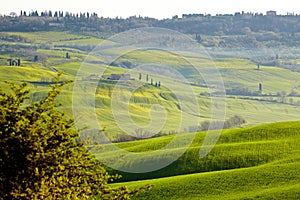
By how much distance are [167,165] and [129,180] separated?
5792mm

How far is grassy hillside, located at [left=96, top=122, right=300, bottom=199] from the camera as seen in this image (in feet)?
159

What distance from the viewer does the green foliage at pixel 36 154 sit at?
16.6m

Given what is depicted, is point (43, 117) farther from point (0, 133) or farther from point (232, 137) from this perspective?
point (232, 137)

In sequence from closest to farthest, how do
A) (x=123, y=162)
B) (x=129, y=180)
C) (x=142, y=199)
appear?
1. (x=142, y=199)
2. (x=129, y=180)
3. (x=123, y=162)

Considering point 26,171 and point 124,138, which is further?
point 124,138

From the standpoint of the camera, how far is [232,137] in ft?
247

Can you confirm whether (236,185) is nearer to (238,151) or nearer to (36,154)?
(238,151)

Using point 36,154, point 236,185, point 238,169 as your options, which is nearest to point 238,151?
point 238,169

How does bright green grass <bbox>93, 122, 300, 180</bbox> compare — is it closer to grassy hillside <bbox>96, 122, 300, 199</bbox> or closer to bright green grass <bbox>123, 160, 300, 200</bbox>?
grassy hillside <bbox>96, 122, 300, 199</bbox>

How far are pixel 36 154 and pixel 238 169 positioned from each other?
137 ft

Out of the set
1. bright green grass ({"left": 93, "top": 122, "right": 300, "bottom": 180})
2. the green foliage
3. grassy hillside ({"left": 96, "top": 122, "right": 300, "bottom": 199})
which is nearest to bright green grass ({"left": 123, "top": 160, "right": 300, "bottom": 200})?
grassy hillside ({"left": 96, "top": 122, "right": 300, "bottom": 199})

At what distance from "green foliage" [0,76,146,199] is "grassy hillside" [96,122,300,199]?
2893 centimetres

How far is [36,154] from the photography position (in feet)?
54.7

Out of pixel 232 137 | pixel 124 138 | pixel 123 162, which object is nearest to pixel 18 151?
pixel 123 162
